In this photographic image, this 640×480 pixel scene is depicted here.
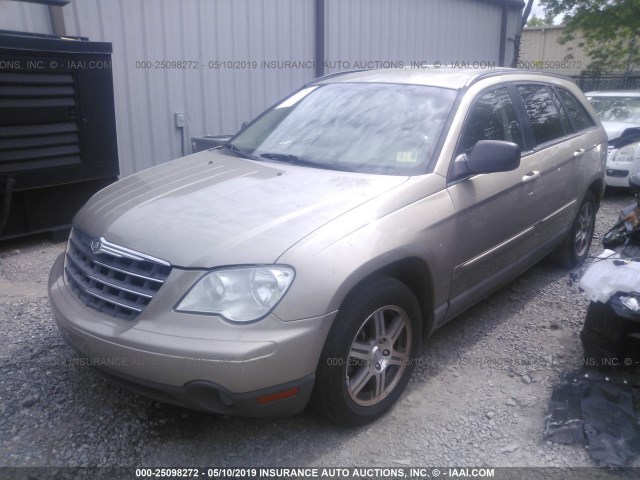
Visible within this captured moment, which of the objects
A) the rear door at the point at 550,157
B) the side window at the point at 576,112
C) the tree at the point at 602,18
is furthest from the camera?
the tree at the point at 602,18

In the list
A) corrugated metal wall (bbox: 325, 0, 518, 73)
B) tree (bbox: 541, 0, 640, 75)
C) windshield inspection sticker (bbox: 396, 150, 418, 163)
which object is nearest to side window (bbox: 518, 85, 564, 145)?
windshield inspection sticker (bbox: 396, 150, 418, 163)

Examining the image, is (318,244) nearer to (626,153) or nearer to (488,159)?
(488,159)

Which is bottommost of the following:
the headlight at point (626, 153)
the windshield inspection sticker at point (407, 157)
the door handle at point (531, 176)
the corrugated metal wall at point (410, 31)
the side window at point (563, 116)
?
the headlight at point (626, 153)

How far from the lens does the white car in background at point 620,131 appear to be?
8.05 metres

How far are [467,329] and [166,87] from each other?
4.99 meters

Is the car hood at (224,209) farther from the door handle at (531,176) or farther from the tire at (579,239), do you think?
the tire at (579,239)

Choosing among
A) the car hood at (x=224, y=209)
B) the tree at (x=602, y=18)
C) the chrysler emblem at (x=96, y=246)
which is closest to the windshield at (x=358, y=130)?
the car hood at (x=224, y=209)

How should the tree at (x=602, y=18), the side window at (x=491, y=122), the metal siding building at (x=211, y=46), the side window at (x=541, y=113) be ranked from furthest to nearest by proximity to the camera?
the tree at (x=602, y=18) < the metal siding building at (x=211, y=46) < the side window at (x=541, y=113) < the side window at (x=491, y=122)

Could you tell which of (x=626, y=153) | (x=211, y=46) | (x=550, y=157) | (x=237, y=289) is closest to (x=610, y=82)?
(x=626, y=153)

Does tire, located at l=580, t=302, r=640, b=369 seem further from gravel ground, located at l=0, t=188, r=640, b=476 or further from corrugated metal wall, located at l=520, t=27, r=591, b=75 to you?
corrugated metal wall, located at l=520, t=27, r=591, b=75

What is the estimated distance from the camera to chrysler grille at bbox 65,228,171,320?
2.53 metres

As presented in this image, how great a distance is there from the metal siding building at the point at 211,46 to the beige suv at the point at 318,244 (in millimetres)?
3226

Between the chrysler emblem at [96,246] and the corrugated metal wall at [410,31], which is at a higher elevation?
the corrugated metal wall at [410,31]

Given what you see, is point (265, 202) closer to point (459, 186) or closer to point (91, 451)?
point (459, 186)
